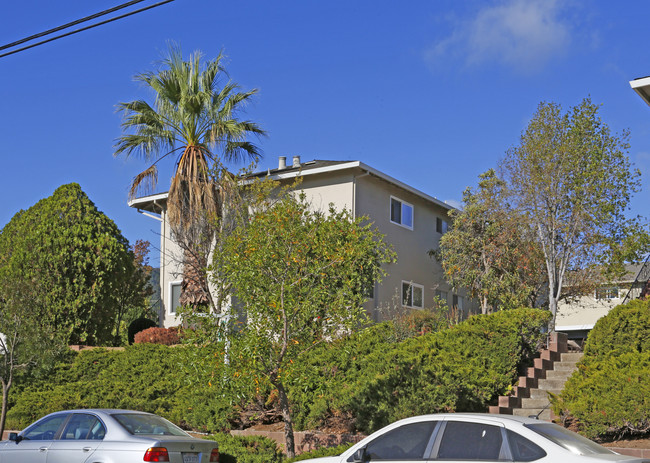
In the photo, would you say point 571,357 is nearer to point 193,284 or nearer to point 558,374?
point 558,374

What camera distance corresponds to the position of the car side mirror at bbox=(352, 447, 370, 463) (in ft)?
25.6

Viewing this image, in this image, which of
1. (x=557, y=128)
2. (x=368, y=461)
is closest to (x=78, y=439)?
(x=368, y=461)

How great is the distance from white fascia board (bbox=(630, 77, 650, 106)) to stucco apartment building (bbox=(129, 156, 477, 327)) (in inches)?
335

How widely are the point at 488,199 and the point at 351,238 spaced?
12046mm

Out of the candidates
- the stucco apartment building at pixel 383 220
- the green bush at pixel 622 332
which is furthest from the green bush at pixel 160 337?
the green bush at pixel 622 332

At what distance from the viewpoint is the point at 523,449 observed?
278 inches

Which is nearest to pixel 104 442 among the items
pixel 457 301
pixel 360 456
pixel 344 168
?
pixel 360 456

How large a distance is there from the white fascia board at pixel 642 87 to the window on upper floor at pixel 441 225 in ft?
39.9

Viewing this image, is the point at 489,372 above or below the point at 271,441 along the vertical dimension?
above

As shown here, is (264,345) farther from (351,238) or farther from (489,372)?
(489,372)

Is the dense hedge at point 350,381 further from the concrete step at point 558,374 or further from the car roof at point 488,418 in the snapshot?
the car roof at point 488,418

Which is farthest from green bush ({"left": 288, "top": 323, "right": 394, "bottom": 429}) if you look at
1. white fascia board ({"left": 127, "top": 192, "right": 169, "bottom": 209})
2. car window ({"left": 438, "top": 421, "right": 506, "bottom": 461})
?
white fascia board ({"left": 127, "top": 192, "right": 169, "bottom": 209})

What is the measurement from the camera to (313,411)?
13914 millimetres

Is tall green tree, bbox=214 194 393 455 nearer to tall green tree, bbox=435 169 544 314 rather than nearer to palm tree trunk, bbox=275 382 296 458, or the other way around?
palm tree trunk, bbox=275 382 296 458
